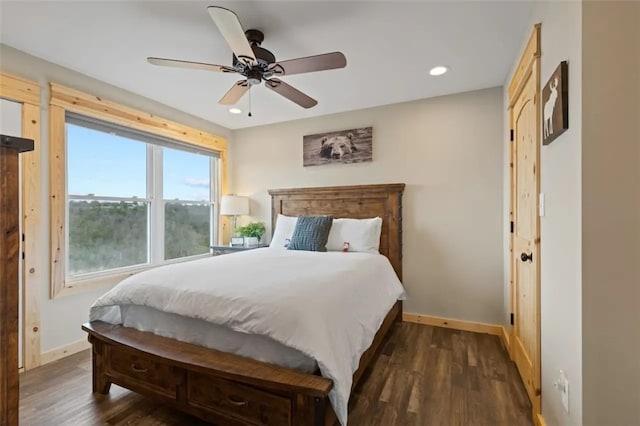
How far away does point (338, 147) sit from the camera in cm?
364

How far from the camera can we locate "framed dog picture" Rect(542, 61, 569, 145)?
1.19m

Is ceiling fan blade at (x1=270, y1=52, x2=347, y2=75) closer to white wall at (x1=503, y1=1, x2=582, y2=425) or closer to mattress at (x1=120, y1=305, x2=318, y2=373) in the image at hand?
white wall at (x1=503, y1=1, x2=582, y2=425)

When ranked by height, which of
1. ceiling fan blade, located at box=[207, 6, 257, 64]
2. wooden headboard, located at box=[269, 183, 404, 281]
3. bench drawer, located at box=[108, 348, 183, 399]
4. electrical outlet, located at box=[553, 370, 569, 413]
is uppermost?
ceiling fan blade, located at box=[207, 6, 257, 64]

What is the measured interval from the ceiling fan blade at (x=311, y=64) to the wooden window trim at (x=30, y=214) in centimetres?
200

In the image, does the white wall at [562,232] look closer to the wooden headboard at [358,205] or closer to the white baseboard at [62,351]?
the wooden headboard at [358,205]

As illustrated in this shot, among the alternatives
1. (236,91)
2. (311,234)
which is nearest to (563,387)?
(311,234)

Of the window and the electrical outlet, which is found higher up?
the window

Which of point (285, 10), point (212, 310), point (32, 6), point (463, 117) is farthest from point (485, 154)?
point (32, 6)

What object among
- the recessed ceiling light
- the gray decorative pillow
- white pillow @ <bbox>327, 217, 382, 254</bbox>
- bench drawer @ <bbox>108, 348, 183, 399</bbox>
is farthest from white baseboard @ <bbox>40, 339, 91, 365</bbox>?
the recessed ceiling light

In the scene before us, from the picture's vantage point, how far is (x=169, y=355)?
4.99ft

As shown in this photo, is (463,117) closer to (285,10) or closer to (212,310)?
(285,10)

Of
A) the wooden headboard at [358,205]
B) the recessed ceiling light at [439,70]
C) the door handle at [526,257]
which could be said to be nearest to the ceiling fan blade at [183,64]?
Answer: the recessed ceiling light at [439,70]
